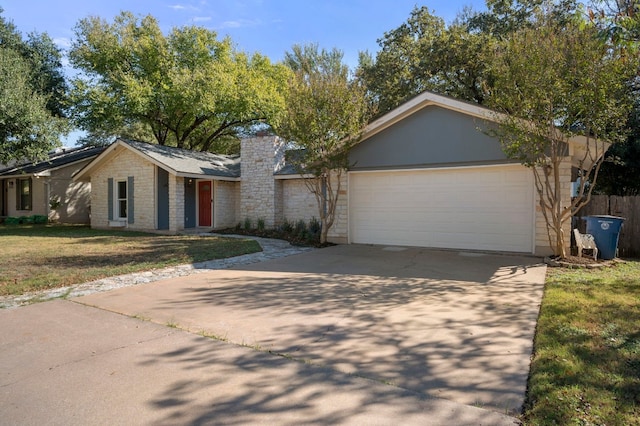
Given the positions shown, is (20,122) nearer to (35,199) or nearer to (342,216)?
(35,199)

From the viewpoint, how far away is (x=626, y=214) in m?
10.3

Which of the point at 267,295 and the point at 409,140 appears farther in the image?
the point at 409,140

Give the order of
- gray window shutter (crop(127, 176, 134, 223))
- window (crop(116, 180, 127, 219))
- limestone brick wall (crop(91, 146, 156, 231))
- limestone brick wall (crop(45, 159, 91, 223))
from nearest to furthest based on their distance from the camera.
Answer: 1. limestone brick wall (crop(91, 146, 156, 231))
2. gray window shutter (crop(127, 176, 134, 223))
3. window (crop(116, 180, 127, 219))
4. limestone brick wall (crop(45, 159, 91, 223))

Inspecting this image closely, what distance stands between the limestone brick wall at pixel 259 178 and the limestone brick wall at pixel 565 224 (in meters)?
9.31

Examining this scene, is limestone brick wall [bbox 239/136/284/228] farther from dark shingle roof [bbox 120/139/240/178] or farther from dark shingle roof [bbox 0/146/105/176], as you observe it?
dark shingle roof [bbox 0/146/105/176]

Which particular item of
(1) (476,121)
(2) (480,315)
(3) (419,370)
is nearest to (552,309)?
(2) (480,315)

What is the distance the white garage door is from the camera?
33.4 ft

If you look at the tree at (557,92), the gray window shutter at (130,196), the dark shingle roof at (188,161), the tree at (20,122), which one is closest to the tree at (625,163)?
the tree at (557,92)

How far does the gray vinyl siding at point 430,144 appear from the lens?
10.4 meters

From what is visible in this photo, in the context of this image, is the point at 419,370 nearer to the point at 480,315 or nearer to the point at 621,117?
the point at 480,315

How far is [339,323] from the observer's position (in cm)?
479

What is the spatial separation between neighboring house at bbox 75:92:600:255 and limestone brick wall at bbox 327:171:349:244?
0.11 feet

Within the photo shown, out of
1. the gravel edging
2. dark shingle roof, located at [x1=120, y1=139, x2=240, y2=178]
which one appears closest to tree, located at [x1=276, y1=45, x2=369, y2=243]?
the gravel edging

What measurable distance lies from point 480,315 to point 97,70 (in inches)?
891
